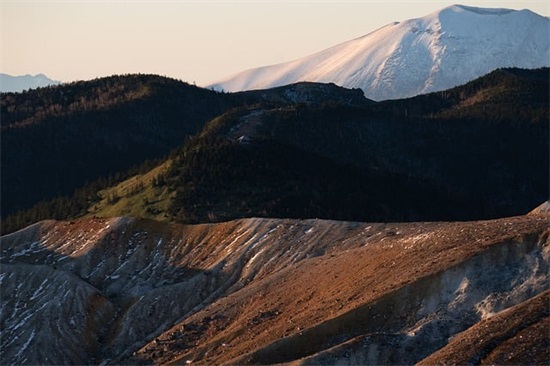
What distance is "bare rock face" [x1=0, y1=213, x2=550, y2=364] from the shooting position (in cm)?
7269

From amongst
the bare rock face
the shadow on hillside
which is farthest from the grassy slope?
the bare rock face

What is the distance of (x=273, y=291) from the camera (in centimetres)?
9275

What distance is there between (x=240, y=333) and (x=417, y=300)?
16.3 meters

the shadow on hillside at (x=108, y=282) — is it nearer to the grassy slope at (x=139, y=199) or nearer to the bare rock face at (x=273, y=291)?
the bare rock face at (x=273, y=291)

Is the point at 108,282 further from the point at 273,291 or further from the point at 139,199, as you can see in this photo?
the point at 139,199

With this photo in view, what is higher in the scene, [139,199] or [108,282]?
[139,199]

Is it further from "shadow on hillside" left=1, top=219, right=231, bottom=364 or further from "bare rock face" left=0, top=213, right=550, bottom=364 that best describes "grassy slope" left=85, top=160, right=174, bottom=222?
"bare rock face" left=0, top=213, right=550, bottom=364

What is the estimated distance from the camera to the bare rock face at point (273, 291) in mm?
72688

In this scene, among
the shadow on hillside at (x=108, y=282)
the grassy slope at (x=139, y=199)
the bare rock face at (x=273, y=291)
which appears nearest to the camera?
the bare rock face at (x=273, y=291)

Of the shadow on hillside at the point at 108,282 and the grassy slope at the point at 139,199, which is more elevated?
the grassy slope at the point at 139,199

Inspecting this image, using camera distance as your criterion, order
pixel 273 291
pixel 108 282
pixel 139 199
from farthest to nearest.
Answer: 1. pixel 139 199
2. pixel 108 282
3. pixel 273 291

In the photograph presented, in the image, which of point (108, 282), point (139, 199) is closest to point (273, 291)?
point (108, 282)

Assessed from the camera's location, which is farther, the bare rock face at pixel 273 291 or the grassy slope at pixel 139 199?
the grassy slope at pixel 139 199

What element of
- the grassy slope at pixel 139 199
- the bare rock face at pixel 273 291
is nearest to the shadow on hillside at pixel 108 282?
the bare rock face at pixel 273 291
